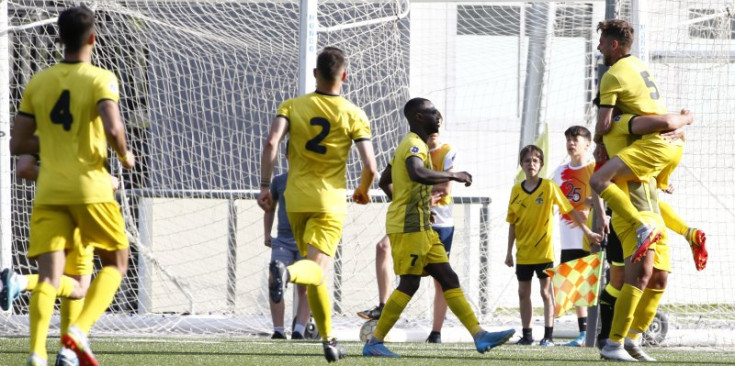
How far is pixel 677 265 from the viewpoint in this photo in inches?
448

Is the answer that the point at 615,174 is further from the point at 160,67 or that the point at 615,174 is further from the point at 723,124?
the point at 160,67

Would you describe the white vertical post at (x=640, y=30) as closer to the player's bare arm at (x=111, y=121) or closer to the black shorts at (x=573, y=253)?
the black shorts at (x=573, y=253)

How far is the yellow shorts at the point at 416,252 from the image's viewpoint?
7043mm

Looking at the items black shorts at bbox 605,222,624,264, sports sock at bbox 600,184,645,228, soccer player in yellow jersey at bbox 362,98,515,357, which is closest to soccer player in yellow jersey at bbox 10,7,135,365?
soccer player in yellow jersey at bbox 362,98,515,357

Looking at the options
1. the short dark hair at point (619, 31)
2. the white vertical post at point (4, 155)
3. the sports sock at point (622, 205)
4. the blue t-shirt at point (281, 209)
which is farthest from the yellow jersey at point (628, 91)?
the white vertical post at point (4, 155)

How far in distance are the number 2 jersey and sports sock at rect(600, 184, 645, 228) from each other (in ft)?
9.49

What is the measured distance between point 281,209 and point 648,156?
3918 millimetres

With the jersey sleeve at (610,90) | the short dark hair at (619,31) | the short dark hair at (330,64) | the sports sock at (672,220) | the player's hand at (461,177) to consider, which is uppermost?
the short dark hair at (619,31)

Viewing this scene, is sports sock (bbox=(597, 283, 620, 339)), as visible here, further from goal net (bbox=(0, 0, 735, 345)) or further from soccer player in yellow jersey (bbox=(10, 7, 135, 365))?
soccer player in yellow jersey (bbox=(10, 7, 135, 365))

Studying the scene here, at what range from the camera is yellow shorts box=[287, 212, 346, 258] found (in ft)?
21.3

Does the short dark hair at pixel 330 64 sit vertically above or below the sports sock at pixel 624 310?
above

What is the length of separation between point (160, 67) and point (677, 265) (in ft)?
17.7

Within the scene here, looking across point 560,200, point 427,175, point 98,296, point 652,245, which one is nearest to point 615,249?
point 652,245

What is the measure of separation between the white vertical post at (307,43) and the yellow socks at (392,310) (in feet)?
9.91
